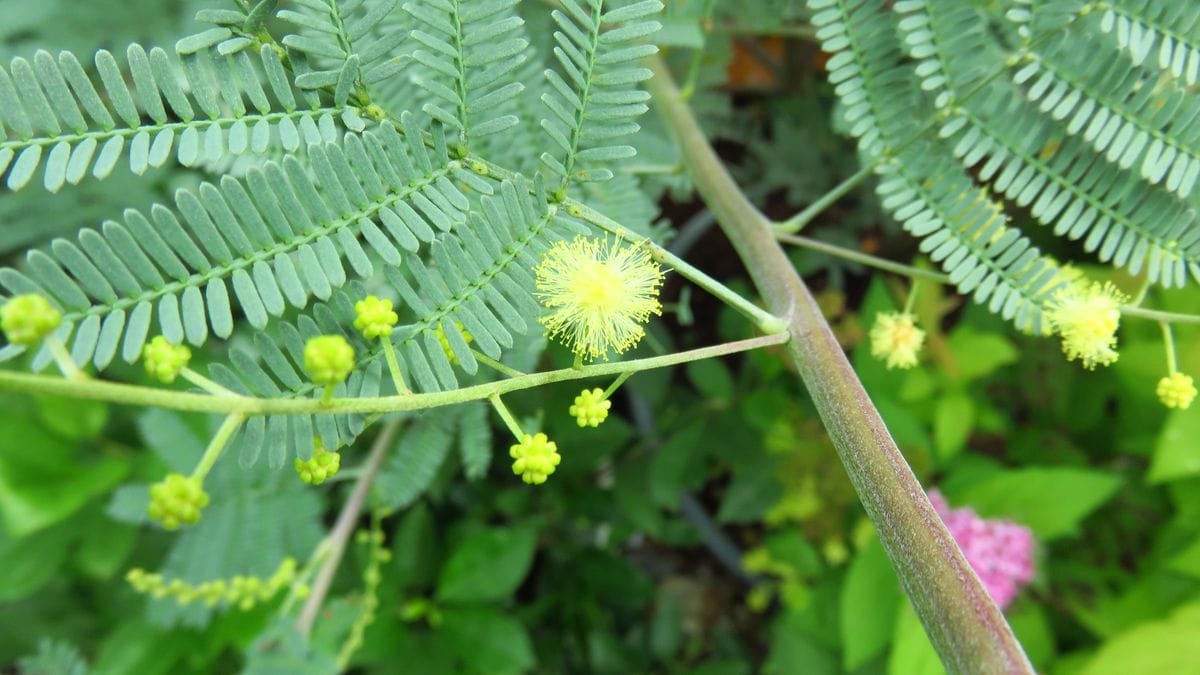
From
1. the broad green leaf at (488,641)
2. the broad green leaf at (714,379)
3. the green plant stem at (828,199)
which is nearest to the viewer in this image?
the green plant stem at (828,199)

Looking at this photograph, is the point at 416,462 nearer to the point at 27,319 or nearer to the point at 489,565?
the point at 489,565

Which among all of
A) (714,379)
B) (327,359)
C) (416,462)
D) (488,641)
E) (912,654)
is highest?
(327,359)

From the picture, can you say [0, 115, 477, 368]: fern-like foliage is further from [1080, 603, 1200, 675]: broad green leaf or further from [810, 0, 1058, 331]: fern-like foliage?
[1080, 603, 1200, 675]: broad green leaf

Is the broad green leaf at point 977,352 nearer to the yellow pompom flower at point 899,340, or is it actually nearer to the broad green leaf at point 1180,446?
the broad green leaf at point 1180,446

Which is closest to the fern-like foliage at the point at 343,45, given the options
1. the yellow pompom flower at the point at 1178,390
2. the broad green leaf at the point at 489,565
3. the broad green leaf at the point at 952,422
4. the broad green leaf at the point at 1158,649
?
the yellow pompom flower at the point at 1178,390

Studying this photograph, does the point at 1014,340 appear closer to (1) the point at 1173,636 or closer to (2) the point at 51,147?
(1) the point at 1173,636

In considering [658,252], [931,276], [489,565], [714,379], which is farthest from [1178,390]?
[489,565]
